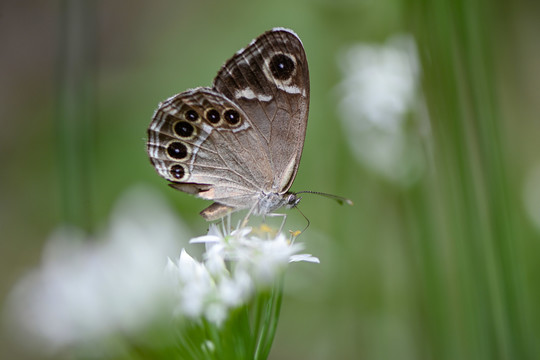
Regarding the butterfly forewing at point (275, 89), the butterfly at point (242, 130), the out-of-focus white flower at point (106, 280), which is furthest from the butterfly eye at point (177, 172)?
the butterfly forewing at point (275, 89)

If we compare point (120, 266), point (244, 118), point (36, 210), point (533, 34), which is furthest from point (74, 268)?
point (533, 34)

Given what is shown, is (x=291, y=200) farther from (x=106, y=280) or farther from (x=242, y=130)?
(x=106, y=280)

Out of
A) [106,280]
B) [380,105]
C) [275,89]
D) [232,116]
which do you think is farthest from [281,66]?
[380,105]

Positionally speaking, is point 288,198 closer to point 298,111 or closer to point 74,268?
point 298,111

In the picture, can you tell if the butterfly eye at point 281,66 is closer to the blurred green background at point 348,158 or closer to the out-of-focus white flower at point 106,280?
the blurred green background at point 348,158

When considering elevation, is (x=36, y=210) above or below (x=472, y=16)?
below
